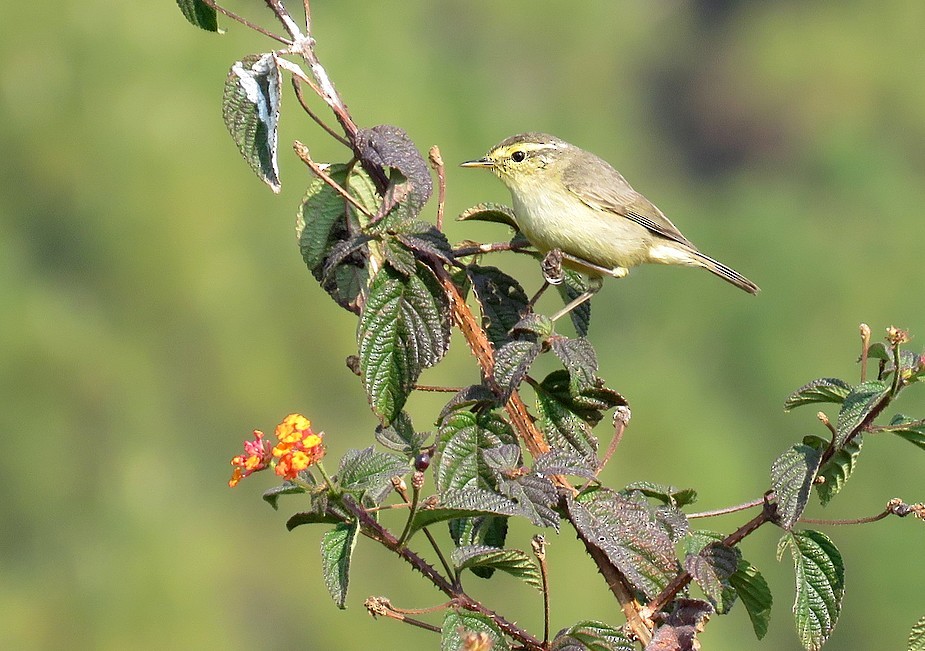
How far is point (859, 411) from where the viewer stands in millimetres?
1234

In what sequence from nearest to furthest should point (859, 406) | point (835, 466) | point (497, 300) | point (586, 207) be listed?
1. point (859, 406)
2. point (835, 466)
3. point (497, 300)
4. point (586, 207)

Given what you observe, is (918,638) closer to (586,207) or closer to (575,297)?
(575,297)

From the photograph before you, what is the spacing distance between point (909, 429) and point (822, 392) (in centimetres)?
11

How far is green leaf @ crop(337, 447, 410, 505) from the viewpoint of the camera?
1.30m

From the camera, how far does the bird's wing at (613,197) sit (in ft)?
8.08

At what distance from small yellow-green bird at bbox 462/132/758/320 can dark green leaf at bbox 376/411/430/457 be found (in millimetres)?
758

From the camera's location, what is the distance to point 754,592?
1.47 metres

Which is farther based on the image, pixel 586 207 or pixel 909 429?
pixel 586 207

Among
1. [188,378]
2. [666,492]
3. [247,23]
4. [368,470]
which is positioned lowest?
[666,492]

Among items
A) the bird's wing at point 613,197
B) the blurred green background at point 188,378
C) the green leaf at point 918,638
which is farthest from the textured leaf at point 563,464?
the blurred green background at point 188,378

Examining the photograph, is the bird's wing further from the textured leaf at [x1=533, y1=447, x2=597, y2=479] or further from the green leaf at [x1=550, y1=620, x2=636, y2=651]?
the green leaf at [x1=550, y1=620, x2=636, y2=651]

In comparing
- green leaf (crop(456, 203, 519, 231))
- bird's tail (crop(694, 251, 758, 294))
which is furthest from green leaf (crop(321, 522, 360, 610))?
bird's tail (crop(694, 251, 758, 294))

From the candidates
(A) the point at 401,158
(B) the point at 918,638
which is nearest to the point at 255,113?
(A) the point at 401,158

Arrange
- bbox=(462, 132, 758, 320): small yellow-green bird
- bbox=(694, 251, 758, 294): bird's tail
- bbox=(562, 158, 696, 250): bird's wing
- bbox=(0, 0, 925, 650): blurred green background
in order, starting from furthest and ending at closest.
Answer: bbox=(0, 0, 925, 650): blurred green background, bbox=(694, 251, 758, 294): bird's tail, bbox=(562, 158, 696, 250): bird's wing, bbox=(462, 132, 758, 320): small yellow-green bird
